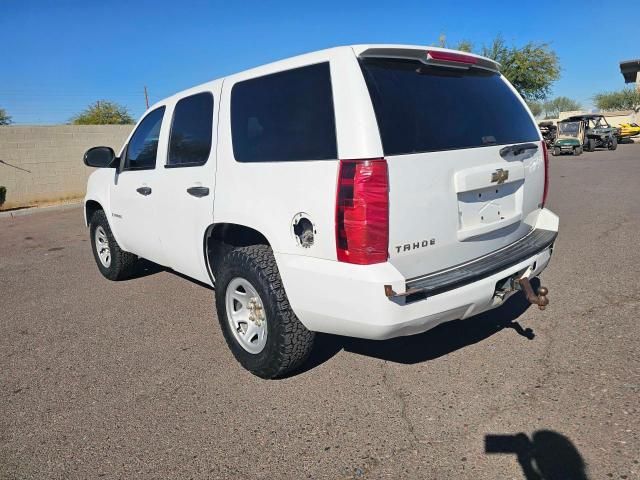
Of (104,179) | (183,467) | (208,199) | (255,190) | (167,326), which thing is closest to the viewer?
(183,467)

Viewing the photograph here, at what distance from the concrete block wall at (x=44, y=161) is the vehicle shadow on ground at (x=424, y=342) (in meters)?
13.5

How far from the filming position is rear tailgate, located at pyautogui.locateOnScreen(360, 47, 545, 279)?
8.59 ft

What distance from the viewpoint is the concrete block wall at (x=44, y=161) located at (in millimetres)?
14117

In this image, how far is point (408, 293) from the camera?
2516 mm

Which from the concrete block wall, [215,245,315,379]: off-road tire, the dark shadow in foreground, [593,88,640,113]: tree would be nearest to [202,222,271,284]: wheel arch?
[215,245,315,379]: off-road tire

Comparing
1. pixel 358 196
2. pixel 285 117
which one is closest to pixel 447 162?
pixel 358 196

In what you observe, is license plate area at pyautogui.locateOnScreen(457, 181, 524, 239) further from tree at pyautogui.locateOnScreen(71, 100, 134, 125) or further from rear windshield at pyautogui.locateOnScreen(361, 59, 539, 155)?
tree at pyautogui.locateOnScreen(71, 100, 134, 125)

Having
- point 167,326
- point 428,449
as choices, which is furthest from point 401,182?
point 167,326

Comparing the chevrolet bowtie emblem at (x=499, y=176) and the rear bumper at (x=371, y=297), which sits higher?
the chevrolet bowtie emblem at (x=499, y=176)

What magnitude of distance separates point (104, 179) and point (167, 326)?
1.95 m

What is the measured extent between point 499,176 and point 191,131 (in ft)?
7.48

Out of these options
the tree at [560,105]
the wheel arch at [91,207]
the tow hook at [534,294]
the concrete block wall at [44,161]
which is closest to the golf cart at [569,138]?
the concrete block wall at [44,161]

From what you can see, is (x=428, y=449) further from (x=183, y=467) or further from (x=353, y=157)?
(x=353, y=157)

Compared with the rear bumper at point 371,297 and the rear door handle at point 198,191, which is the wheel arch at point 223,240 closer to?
the rear door handle at point 198,191
